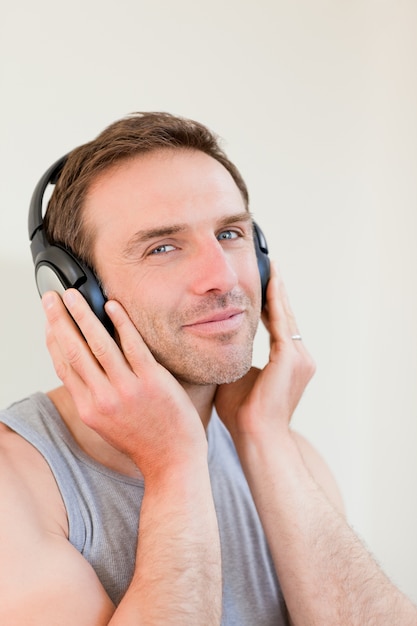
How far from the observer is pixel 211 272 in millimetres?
1299

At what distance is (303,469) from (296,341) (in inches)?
12.0

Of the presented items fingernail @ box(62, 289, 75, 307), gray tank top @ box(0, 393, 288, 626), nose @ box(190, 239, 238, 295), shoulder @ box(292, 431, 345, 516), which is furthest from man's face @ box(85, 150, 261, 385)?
shoulder @ box(292, 431, 345, 516)

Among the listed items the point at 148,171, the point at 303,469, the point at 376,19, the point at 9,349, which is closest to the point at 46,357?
the point at 9,349

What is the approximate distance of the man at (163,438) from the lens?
1.11m

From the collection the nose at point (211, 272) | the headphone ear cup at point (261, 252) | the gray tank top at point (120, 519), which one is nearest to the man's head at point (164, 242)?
the nose at point (211, 272)

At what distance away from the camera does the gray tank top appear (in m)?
1.29

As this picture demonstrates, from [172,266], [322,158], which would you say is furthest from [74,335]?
[322,158]

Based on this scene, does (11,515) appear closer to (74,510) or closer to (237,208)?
(74,510)

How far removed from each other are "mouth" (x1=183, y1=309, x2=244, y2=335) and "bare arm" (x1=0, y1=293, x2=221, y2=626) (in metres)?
0.11

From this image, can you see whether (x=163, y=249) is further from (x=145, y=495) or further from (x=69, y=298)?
(x=145, y=495)

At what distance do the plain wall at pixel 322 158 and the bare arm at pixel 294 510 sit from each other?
1.19ft

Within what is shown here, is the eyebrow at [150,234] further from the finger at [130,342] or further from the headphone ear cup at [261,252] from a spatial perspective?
the headphone ear cup at [261,252]

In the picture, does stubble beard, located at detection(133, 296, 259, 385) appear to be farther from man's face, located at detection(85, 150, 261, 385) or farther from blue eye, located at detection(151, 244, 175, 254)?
blue eye, located at detection(151, 244, 175, 254)

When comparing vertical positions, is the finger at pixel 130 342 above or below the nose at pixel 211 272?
below
